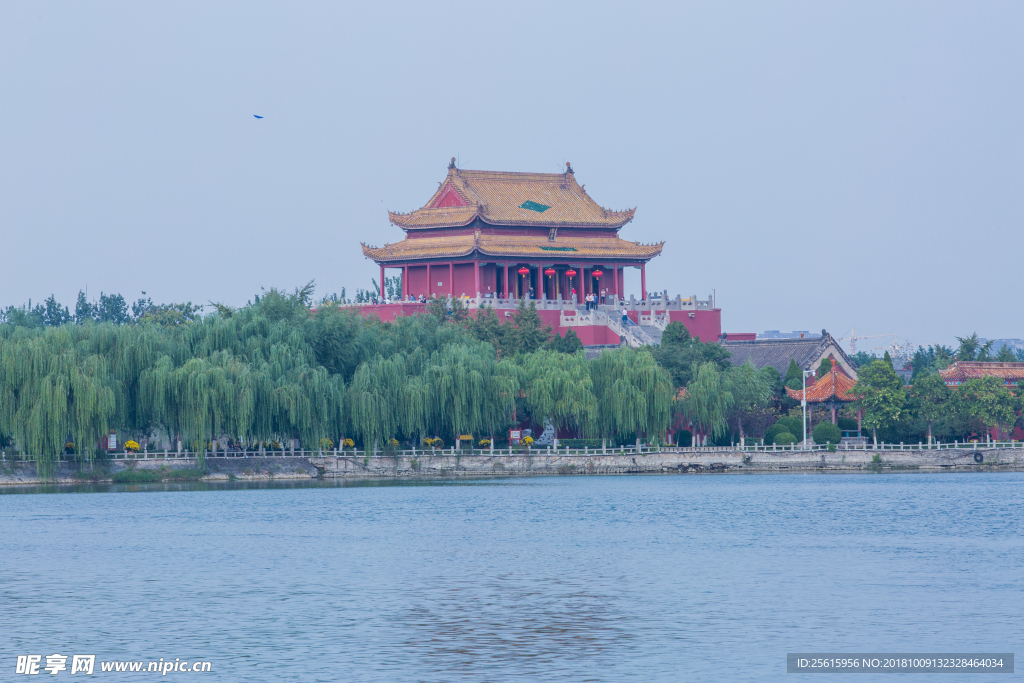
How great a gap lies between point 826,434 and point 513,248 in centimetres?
1968

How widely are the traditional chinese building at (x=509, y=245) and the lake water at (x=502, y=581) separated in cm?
2646

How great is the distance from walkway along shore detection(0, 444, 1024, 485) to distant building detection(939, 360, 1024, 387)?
7079 mm

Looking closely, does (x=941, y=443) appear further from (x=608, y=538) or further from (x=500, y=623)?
(x=500, y=623)

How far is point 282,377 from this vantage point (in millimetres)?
45281

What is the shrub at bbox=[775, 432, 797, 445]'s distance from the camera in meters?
53.3

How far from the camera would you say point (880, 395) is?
5400cm

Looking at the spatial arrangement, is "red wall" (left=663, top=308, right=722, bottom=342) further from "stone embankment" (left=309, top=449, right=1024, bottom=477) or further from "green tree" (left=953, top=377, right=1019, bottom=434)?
"stone embankment" (left=309, top=449, right=1024, bottom=477)

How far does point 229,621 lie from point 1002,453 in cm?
3829

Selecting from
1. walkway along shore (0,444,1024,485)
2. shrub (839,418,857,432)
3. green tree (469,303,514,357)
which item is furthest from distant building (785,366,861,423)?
green tree (469,303,514,357)

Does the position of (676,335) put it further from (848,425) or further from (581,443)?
(581,443)

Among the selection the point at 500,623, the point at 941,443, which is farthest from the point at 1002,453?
the point at 500,623

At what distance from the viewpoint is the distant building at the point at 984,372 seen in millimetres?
59728

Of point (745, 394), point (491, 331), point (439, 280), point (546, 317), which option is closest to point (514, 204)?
point (439, 280)
